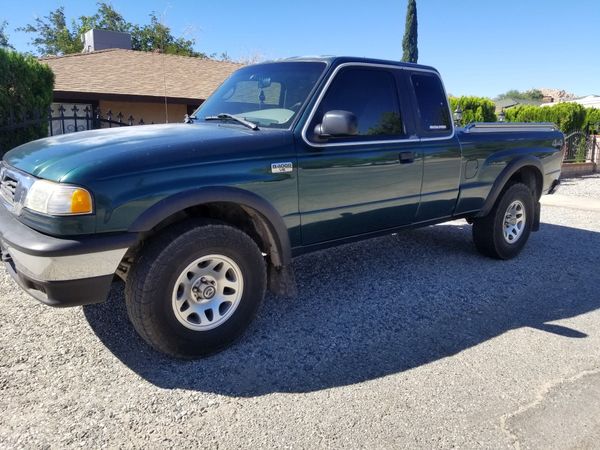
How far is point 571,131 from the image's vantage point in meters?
16.2

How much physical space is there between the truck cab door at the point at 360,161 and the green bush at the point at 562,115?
45.9 ft

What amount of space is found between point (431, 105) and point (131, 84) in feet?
36.0

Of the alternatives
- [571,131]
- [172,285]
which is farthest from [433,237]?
[571,131]

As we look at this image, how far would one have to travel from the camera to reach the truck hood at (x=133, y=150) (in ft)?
8.96

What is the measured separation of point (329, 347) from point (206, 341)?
0.89 metres

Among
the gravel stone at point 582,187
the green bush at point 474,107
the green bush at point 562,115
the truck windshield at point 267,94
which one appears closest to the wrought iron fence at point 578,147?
the green bush at point 562,115

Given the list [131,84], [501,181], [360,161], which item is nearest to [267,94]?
[360,161]

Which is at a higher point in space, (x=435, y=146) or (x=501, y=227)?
(x=435, y=146)

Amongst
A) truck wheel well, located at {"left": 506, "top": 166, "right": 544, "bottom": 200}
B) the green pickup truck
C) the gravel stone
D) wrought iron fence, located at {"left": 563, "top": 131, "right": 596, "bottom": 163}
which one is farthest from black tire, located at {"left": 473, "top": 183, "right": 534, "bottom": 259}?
wrought iron fence, located at {"left": 563, "top": 131, "right": 596, "bottom": 163}

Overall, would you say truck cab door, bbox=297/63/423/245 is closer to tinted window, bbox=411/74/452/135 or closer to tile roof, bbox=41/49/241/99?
tinted window, bbox=411/74/452/135

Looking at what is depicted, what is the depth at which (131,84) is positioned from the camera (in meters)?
13.3

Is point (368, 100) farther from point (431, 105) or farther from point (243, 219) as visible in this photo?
point (243, 219)

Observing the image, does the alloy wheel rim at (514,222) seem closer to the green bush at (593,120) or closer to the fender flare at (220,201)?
the fender flare at (220,201)

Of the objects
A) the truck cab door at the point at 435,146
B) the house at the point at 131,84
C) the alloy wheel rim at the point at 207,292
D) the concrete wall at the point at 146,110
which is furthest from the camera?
the concrete wall at the point at 146,110
